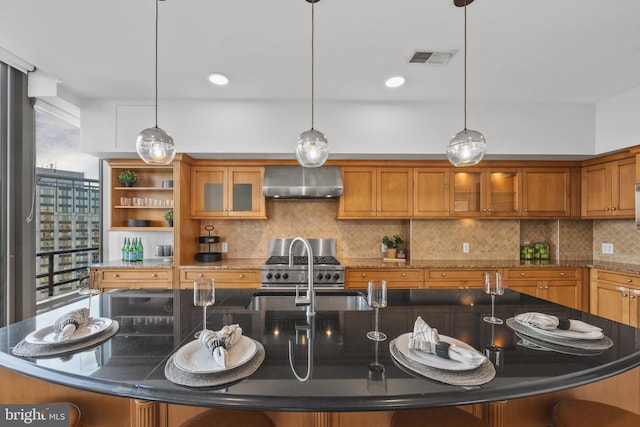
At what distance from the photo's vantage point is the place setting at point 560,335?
1.17 m

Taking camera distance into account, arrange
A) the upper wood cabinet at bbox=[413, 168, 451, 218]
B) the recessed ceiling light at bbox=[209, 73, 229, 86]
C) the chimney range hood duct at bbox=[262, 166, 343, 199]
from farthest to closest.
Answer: the upper wood cabinet at bbox=[413, 168, 451, 218], the chimney range hood duct at bbox=[262, 166, 343, 199], the recessed ceiling light at bbox=[209, 73, 229, 86]

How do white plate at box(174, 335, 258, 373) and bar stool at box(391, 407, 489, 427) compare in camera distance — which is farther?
bar stool at box(391, 407, 489, 427)

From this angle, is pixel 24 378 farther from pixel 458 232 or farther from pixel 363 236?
pixel 458 232

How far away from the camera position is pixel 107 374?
97cm

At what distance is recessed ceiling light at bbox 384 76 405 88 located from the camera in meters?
2.76

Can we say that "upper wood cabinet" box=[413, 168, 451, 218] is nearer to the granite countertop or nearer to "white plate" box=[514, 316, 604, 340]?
the granite countertop

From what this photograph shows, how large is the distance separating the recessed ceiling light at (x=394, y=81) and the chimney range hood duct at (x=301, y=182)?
1.11m

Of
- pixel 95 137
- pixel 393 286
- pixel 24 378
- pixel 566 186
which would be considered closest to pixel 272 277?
pixel 393 286

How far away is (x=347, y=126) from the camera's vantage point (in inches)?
131

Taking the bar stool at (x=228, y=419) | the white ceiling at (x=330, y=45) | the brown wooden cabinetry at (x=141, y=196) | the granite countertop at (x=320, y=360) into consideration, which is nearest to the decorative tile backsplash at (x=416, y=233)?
the brown wooden cabinetry at (x=141, y=196)

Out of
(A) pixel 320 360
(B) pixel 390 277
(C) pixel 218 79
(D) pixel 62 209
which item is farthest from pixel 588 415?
(D) pixel 62 209

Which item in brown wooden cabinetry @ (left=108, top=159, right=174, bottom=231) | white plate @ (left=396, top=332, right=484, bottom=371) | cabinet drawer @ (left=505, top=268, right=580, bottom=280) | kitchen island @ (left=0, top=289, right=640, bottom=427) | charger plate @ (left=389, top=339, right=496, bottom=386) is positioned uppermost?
brown wooden cabinetry @ (left=108, top=159, right=174, bottom=231)

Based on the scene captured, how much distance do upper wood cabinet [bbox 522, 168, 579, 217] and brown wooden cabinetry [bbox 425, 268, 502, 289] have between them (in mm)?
996

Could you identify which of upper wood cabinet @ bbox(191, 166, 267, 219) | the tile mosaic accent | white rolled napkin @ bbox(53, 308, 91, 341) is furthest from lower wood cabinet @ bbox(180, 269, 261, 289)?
the tile mosaic accent
